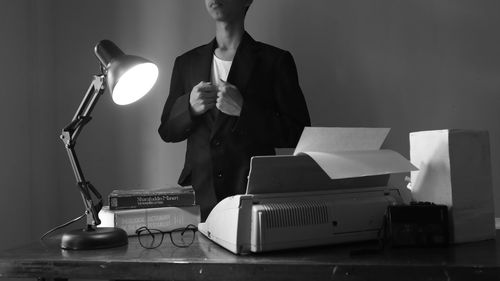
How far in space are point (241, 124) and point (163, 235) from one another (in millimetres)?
660

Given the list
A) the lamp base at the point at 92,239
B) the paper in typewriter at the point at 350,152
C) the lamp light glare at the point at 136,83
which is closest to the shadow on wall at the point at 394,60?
the lamp light glare at the point at 136,83

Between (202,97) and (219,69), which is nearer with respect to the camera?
(202,97)

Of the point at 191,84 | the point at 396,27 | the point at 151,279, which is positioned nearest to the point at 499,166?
the point at 396,27

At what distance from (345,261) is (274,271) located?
→ 118 millimetres

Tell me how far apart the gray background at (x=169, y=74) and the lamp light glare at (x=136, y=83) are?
0.92 metres

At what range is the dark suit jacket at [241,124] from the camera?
170 cm

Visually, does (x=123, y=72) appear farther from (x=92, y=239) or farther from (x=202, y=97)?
(x=202, y=97)

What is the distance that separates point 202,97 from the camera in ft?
5.13

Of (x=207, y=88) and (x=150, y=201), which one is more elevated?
(x=207, y=88)

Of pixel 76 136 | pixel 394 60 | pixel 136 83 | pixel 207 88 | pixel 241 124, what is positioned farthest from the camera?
pixel 394 60

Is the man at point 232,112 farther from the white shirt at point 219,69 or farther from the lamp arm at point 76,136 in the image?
the lamp arm at point 76,136

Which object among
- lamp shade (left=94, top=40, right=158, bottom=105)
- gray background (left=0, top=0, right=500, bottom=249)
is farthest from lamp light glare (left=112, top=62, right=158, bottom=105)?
gray background (left=0, top=0, right=500, bottom=249)

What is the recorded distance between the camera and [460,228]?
0.94 m

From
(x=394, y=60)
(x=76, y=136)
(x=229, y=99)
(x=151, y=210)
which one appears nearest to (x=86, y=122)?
(x=76, y=136)
